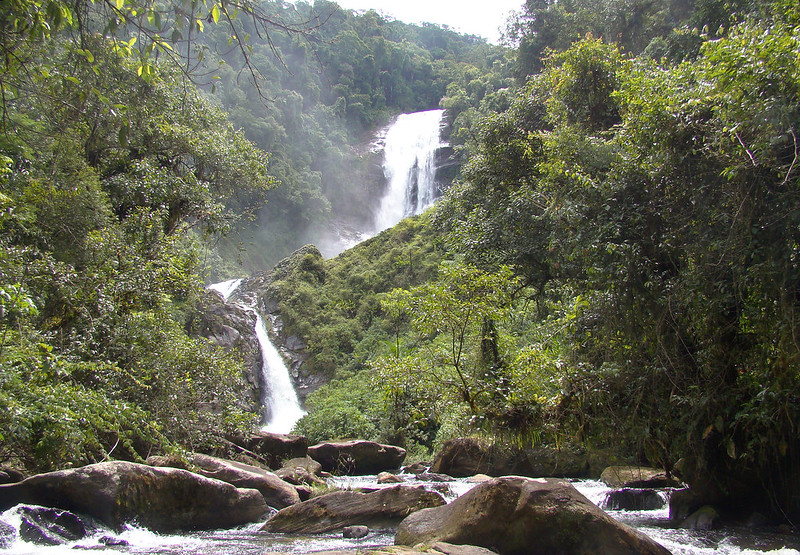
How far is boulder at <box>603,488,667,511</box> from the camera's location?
340 inches

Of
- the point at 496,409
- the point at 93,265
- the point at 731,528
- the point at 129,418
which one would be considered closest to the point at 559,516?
the point at 496,409

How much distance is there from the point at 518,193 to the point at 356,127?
44197 mm

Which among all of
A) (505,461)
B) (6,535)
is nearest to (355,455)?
(505,461)

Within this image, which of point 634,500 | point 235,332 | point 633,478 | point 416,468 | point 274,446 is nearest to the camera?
point 634,500

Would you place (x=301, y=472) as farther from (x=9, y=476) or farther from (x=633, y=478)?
(x=633, y=478)

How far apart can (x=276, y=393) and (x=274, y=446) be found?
375 inches

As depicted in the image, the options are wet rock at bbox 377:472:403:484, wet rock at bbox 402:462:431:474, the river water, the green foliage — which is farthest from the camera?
wet rock at bbox 402:462:431:474

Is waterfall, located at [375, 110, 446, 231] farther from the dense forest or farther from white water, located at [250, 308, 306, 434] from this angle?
the dense forest

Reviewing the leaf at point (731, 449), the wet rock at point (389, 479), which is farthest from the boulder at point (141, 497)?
the leaf at point (731, 449)

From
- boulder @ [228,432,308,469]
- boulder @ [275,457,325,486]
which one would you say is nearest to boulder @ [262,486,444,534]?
boulder @ [275,457,325,486]

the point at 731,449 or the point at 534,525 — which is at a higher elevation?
the point at 731,449

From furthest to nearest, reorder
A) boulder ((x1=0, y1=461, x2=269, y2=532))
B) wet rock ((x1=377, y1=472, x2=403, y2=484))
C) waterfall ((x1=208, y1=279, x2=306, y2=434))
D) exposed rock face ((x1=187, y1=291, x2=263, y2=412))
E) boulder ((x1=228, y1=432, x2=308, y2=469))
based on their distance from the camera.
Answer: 1. waterfall ((x1=208, y1=279, x2=306, y2=434))
2. exposed rock face ((x1=187, y1=291, x2=263, y2=412))
3. boulder ((x1=228, y1=432, x2=308, y2=469))
4. wet rock ((x1=377, y1=472, x2=403, y2=484))
5. boulder ((x1=0, y1=461, x2=269, y2=532))

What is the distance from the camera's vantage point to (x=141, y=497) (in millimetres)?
6758

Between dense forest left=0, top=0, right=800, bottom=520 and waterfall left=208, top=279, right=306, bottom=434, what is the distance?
Result: 7.25 metres
